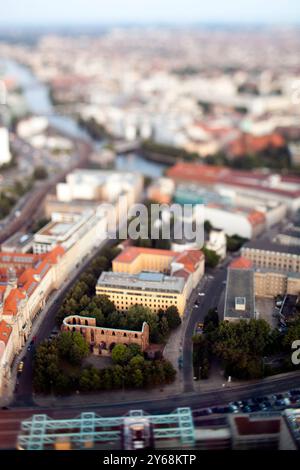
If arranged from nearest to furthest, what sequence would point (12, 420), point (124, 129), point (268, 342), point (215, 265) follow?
point (12, 420) < point (268, 342) < point (215, 265) < point (124, 129)

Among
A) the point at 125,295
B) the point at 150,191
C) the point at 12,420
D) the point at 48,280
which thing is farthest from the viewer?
the point at 150,191

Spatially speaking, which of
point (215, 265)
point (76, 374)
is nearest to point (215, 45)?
point (215, 265)

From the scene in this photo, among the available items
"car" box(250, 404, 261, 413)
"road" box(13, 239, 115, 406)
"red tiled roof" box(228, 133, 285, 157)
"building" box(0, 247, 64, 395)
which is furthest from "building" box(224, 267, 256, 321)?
"red tiled roof" box(228, 133, 285, 157)

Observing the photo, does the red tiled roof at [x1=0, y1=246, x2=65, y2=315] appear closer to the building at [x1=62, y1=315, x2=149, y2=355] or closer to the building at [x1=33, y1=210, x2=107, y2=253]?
the building at [x1=33, y1=210, x2=107, y2=253]

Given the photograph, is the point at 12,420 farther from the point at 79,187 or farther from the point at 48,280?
the point at 79,187

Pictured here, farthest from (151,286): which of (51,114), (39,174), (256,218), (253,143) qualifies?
(51,114)

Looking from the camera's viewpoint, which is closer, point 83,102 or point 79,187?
point 79,187
